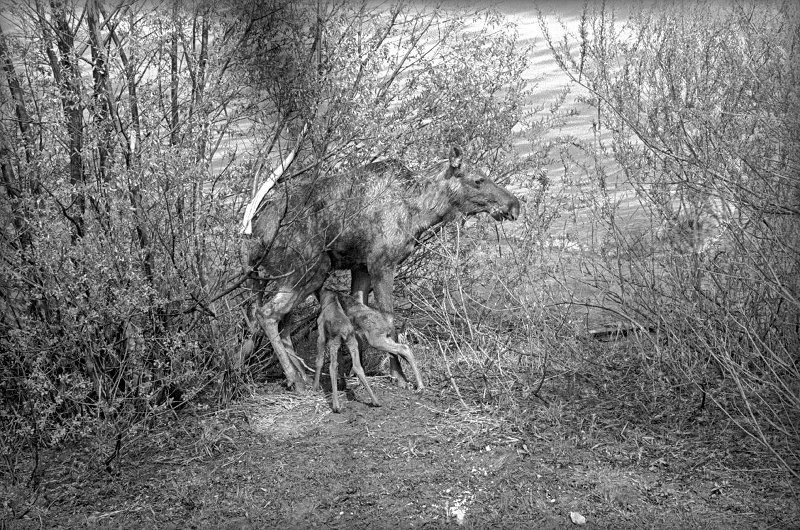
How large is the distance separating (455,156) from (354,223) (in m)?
1.02

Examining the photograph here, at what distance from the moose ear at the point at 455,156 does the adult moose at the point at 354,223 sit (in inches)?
0.4

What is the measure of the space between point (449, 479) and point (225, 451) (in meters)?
1.67

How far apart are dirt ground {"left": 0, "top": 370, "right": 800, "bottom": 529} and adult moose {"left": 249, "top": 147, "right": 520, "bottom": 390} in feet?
3.09

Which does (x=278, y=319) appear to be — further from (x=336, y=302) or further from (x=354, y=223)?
(x=354, y=223)

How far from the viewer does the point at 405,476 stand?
22.8 feet

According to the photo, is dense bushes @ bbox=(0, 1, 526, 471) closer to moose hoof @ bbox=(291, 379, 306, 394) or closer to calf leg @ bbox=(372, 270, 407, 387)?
moose hoof @ bbox=(291, 379, 306, 394)

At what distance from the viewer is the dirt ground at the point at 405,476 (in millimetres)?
6473

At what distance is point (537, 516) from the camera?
6.43 meters

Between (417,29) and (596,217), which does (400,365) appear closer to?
(596,217)

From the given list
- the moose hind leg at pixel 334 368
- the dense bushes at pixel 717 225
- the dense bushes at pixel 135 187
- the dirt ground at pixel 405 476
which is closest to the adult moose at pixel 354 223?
the dense bushes at pixel 135 187

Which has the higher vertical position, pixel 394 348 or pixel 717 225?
pixel 717 225

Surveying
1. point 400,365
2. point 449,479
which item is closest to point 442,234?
point 400,365

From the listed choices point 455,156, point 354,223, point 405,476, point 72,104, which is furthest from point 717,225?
point 72,104

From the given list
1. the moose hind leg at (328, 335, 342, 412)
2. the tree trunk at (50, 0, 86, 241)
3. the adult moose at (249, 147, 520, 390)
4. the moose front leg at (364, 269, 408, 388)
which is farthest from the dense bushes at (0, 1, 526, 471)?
the moose front leg at (364, 269, 408, 388)
